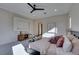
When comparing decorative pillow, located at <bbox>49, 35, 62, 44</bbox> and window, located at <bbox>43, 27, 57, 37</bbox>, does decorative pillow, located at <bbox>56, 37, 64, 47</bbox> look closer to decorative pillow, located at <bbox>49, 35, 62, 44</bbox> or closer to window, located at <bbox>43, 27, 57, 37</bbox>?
decorative pillow, located at <bbox>49, 35, 62, 44</bbox>

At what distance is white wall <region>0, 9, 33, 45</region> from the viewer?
49.2 inches

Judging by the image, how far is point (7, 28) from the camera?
1.34 meters

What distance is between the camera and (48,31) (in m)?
1.44

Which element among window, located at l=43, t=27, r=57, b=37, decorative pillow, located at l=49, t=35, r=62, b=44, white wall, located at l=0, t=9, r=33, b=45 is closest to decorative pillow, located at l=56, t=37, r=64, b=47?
decorative pillow, located at l=49, t=35, r=62, b=44

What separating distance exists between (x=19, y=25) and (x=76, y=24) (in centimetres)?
117

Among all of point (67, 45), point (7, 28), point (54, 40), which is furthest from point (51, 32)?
point (7, 28)

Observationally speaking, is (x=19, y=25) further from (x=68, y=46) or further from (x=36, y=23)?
(x=68, y=46)

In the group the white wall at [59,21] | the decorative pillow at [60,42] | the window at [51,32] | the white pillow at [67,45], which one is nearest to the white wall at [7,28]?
the white wall at [59,21]

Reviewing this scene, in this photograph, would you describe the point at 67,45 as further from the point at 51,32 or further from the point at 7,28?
the point at 7,28

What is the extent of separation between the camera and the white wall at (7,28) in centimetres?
125

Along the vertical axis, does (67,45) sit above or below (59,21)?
below

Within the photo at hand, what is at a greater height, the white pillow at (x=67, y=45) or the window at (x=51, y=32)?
the window at (x=51, y=32)

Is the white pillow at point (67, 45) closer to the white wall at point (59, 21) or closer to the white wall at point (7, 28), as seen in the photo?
A: the white wall at point (59, 21)
